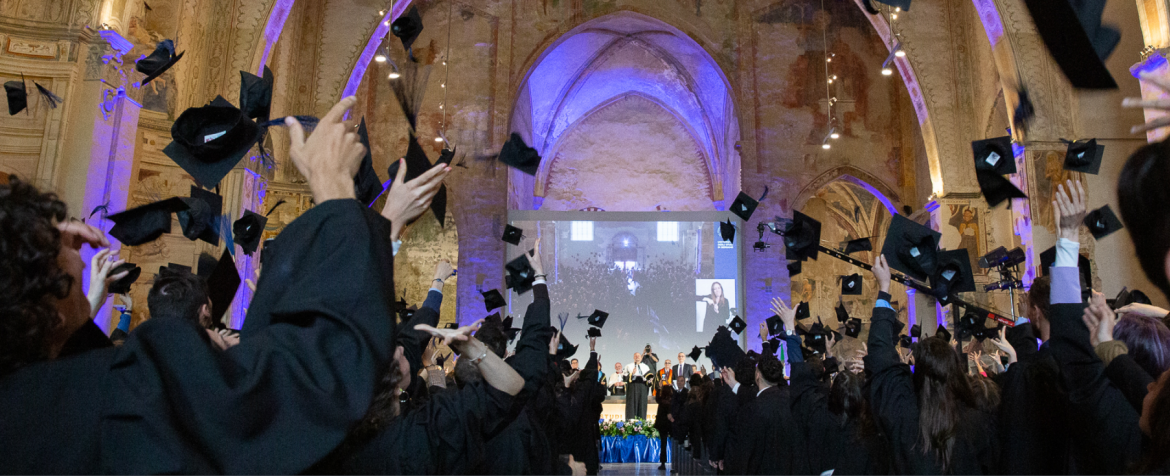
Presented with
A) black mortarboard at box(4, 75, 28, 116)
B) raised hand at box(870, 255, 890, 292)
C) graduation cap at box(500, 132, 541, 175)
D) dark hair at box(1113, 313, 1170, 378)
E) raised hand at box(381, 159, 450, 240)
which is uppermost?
black mortarboard at box(4, 75, 28, 116)

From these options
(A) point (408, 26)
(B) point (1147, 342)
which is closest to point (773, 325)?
(A) point (408, 26)

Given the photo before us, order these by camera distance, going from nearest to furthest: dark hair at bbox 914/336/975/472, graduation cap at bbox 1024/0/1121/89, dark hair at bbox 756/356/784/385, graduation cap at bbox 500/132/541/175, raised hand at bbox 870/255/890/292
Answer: graduation cap at bbox 1024/0/1121/89
dark hair at bbox 914/336/975/472
raised hand at bbox 870/255/890/292
dark hair at bbox 756/356/784/385
graduation cap at bbox 500/132/541/175

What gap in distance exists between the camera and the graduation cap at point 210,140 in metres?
3.88

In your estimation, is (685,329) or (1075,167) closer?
(1075,167)

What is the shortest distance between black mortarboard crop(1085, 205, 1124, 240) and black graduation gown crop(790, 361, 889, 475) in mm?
2140

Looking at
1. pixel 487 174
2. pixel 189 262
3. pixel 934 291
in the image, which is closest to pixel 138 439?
pixel 934 291

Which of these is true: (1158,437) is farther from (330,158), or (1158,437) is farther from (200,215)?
(200,215)

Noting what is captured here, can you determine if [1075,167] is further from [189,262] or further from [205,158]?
[189,262]

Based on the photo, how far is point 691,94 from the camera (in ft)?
82.9

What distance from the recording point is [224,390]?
0.87 metres

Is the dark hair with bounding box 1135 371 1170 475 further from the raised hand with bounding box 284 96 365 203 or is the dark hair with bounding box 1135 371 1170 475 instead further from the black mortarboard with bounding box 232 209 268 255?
the black mortarboard with bounding box 232 209 268 255

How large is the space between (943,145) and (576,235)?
9161 millimetres

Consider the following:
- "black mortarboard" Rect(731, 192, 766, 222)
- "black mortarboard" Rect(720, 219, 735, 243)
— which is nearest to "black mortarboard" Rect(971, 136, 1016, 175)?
"black mortarboard" Rect(731, 192, 766, 222)

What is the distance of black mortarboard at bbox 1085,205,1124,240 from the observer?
489cm
